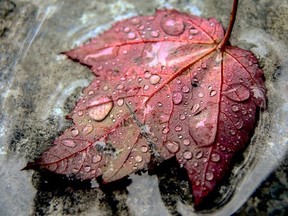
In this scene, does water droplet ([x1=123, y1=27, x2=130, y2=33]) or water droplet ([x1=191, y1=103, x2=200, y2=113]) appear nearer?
water droplet ([x1=191, y1=103, x2=200, y2=113])

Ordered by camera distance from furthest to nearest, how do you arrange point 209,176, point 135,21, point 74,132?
point 135,21, point 74,132, point 209,176

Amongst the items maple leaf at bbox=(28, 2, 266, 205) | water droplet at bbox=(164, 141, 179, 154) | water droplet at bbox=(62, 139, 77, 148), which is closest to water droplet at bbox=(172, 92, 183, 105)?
maple leaf at bbox=(28, 2, 266, 205)

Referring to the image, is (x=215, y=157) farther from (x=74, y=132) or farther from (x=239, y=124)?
(x=74, y=132)

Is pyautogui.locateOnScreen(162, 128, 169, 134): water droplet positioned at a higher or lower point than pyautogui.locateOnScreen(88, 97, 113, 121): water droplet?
lower

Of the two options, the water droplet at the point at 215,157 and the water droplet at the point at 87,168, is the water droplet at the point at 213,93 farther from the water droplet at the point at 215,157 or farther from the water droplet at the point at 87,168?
the water droplet at the point at 87,168

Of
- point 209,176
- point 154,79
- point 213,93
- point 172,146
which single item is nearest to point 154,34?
point 154,79

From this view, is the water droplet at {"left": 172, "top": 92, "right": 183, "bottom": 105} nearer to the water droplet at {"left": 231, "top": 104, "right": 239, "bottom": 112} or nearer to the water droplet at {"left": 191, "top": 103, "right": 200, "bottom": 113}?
the water droplet at {"left": 191, "top": 103, "right": 200, "bottom": 113}

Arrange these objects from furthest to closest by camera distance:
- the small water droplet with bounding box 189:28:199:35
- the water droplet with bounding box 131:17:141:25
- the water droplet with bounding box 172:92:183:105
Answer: the water droplet with bounding box 131:17:141:25 < the small water droplet with bounding box 189:28:199:35 < the water droplet with bounding box 172:92:183:105
